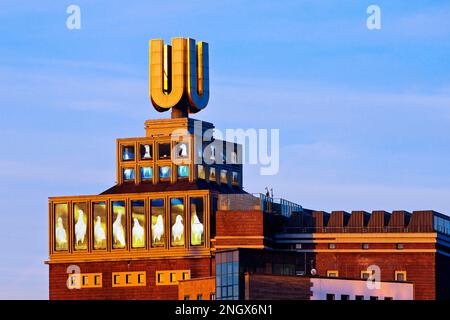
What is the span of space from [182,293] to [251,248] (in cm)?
991

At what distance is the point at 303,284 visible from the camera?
7210 inches
